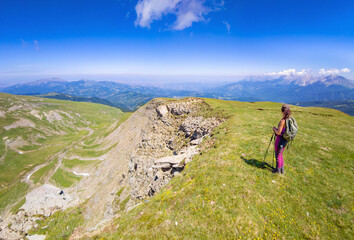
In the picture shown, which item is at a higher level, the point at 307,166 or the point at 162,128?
the point at 307,166

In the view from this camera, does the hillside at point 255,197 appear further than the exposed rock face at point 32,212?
No

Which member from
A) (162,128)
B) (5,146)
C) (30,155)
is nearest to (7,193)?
(30,155)

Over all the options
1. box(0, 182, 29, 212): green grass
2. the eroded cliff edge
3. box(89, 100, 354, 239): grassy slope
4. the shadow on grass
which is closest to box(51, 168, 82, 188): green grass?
the eroded cliff edge

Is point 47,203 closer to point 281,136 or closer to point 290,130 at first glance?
point 281,136

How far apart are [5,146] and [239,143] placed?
22630 cm

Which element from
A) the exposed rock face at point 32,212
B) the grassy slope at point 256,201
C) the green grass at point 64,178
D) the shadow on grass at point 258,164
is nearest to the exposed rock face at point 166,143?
the shadow on grass at point 258,164

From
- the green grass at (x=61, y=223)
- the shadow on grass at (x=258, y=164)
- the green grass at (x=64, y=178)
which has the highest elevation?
the shadow on grass at (x=258, y=164)

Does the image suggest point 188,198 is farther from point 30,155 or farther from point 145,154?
point 30,155

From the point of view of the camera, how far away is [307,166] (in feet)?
49.4

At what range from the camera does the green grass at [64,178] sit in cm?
7719

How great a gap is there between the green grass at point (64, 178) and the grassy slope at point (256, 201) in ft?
285

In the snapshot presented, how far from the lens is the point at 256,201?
37.7 ft

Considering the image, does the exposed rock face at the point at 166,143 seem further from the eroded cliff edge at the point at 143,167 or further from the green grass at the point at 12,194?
the green grass at the point at 12,194

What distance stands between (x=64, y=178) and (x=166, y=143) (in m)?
74.3
